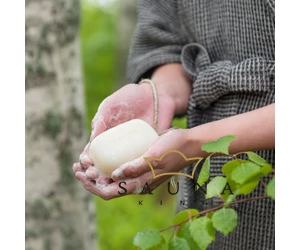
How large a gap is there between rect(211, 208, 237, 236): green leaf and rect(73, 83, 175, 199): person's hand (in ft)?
0.89

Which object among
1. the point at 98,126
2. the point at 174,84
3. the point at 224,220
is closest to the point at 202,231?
the point at 224,220

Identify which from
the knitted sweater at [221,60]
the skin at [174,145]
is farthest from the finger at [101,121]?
the knitted sweater at [221,60]

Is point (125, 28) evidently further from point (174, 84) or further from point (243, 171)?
point (243, 171)

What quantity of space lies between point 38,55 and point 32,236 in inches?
19.9

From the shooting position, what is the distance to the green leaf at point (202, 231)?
744mm

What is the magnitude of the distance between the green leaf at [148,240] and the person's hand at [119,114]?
22cm

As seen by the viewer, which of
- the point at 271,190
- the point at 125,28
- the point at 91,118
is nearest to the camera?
the point at 271,190

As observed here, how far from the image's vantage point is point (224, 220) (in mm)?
754

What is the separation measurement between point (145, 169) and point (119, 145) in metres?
0.07

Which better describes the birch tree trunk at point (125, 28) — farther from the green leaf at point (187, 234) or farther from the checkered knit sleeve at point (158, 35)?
the green leaf at point (187, 234)

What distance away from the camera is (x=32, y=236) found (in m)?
1.69

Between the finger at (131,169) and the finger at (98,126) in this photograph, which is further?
the finger at (98,126)

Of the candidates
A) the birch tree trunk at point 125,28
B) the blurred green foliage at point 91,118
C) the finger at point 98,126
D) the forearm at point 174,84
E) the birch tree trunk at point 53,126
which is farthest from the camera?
the birch tree trunk at point 125,28
